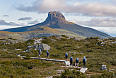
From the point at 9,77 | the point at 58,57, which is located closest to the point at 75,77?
the point at 9,77

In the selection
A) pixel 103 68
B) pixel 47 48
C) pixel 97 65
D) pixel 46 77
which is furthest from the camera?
pixel 47 48

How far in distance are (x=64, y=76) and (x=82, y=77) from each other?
169cm

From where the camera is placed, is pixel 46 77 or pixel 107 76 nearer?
pixel 107 76

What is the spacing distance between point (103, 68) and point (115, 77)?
19.6 ft

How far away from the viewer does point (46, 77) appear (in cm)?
1397

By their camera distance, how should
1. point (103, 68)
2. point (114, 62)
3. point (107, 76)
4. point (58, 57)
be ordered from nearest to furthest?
point (107, 76), point (103, 68), point (114, 62), point (58, 57)

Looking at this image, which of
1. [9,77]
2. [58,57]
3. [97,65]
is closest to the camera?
[9,77]

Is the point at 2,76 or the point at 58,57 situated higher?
the point at 2,76

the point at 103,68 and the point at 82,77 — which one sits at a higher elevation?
the point at 82,77

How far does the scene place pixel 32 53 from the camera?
1428 inches

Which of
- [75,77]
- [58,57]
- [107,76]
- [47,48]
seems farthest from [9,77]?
[47,48]

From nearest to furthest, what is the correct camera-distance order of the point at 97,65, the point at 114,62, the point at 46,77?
the point at 46,77
the point at 97,65
the point at 114,62

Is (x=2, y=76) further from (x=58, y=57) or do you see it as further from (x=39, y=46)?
(x=39, y=46)

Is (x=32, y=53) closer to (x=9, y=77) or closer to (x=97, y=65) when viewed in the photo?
(x=97, y=65)
